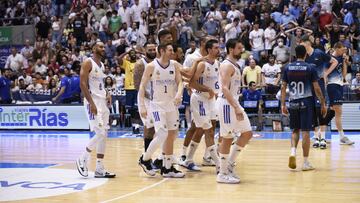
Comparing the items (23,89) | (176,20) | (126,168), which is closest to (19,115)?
(23,89)

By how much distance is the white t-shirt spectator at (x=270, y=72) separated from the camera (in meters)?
19.6

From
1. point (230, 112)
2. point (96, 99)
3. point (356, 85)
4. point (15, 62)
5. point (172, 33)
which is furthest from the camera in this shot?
point (15, 62)

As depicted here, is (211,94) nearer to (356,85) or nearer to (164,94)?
(164,94)

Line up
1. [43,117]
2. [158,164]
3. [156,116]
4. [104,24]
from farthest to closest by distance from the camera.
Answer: [104,24]
[43,117]
[158,164]
[156,116]

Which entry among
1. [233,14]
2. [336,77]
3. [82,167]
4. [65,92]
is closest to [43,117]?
[65,92]

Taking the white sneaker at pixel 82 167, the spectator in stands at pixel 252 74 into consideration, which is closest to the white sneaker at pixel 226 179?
the white sneaker at pixel 82 167

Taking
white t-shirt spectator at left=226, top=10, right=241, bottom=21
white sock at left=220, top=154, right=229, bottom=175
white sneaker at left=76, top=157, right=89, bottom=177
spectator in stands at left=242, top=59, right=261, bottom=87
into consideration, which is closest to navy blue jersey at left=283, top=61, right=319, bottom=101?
white sock at left=220, top=154, right=229, bottom=175

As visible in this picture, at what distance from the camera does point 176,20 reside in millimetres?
23078

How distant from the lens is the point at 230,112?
9.61 meters

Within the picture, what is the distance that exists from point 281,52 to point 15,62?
11.1m

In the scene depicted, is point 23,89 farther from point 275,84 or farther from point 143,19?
point 275,84

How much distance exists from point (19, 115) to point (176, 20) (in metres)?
6.47

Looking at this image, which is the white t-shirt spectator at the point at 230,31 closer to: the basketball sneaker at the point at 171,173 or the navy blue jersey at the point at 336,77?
the navy blue jersey at the point at 336,77

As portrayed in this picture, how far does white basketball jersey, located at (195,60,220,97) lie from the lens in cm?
1070
